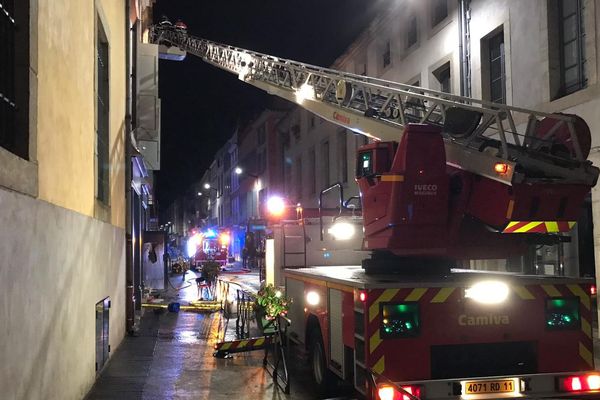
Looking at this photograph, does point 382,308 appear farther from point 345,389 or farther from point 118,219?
point 118,219

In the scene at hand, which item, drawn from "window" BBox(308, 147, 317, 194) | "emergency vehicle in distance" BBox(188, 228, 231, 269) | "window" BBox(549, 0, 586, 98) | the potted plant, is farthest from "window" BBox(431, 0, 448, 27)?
"emergency vehicle in distance" BBox(188, 228, 231, 269)

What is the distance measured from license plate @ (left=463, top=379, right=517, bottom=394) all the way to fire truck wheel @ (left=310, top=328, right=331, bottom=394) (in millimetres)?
2113

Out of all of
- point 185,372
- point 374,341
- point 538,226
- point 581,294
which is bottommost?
point 185,372

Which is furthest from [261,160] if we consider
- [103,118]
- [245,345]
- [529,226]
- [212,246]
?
[529,226]

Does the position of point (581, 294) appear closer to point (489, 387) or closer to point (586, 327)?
point (586, 327)

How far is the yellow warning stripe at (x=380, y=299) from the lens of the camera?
5434mm

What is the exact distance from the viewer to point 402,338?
548 centimetres

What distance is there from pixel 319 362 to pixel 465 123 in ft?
11.4

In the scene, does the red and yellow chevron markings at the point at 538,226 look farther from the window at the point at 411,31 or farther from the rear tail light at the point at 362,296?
the window at the point at 411,31

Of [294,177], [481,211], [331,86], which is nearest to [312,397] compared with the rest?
[481,211]

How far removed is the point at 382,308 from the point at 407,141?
198 cm

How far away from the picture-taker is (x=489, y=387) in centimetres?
537

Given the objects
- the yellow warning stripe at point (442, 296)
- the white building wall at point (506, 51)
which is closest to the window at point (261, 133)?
the white building wall at point (506, 51)

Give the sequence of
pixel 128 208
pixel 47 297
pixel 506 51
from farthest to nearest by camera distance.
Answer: pixel 506 51, pixel 128 208, pixel 47 297
